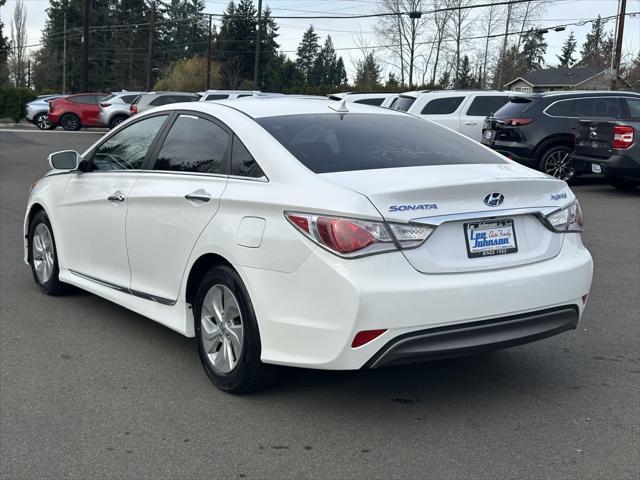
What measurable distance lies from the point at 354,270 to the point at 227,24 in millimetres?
78743

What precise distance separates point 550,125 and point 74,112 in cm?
2420

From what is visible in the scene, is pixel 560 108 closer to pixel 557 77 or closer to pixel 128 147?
pixel 128 147

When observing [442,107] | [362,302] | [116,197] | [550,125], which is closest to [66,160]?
[116,197]

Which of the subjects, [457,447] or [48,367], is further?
[48,367]

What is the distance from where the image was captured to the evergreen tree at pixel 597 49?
68.9 metres

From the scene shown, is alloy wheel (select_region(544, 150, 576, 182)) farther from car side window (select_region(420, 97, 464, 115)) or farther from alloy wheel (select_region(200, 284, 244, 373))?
alloy wheel (select_region(200, 284, 244, 373))

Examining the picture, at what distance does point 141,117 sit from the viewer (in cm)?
555

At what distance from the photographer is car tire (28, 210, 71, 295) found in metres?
6.45

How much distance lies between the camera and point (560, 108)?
15258mm

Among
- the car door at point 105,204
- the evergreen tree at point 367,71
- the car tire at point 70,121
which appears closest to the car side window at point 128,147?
the car door at point 105,204

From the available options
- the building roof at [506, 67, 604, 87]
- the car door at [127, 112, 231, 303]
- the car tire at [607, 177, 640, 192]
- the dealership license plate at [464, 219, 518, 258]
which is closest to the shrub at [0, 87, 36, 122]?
the car tire at [607, 177, 640, 192]

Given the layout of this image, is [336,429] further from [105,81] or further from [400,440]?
[105,81]

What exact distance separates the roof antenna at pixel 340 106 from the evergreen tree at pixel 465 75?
63.0 metres

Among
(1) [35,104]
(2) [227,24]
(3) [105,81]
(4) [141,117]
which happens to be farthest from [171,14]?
(4) [141,117]
